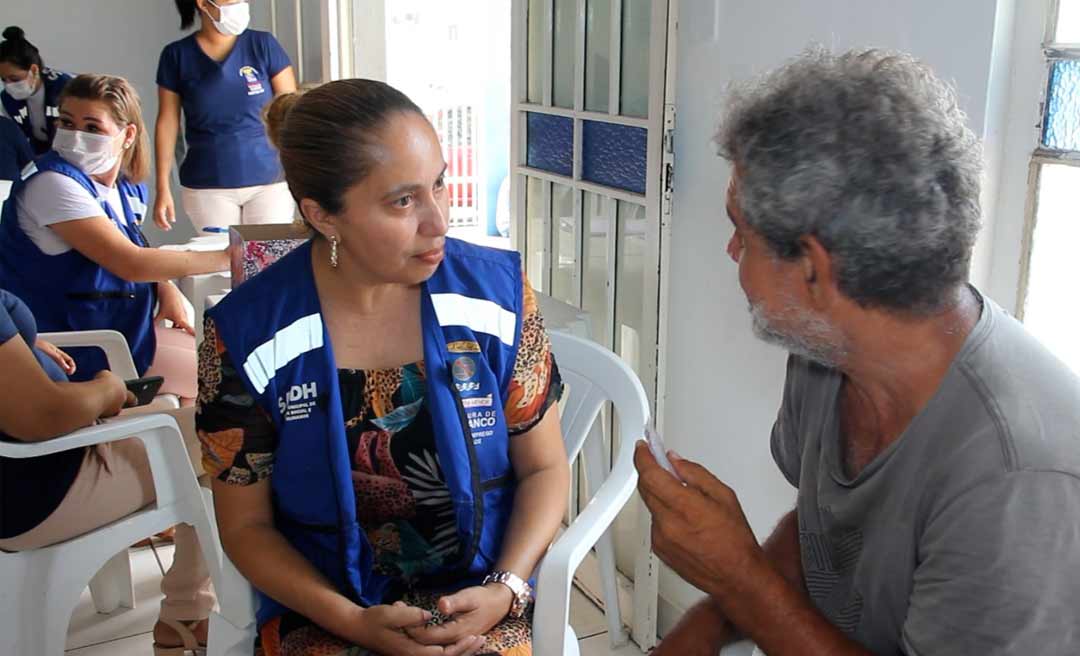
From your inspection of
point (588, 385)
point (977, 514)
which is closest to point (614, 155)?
point (588, 385)

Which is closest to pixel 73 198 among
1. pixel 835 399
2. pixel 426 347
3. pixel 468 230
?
pixel 426 347

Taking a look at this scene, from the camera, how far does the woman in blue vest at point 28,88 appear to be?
4.61m

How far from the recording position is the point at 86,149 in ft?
8.43

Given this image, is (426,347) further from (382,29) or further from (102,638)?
(382,29)

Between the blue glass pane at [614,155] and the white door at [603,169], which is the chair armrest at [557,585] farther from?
the blue glass pane at [614,155]

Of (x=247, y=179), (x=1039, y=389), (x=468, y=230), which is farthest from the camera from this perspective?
(x=468, y=230)

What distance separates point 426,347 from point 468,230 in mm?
5004

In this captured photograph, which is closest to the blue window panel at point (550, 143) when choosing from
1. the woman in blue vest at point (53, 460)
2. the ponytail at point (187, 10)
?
the woman in blue vest at point (53, 460)

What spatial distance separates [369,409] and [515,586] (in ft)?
1.09

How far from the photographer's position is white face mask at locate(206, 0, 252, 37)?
3.98m

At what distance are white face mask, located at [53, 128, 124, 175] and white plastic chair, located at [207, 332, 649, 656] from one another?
1.44 meters

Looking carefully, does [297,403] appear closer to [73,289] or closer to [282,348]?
[282,348]

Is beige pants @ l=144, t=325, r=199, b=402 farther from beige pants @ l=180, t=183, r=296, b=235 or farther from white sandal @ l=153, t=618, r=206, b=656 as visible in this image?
beige pants @ l=180, t=183, r=296, b=235

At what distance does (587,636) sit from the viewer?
→ 235 centimetres
